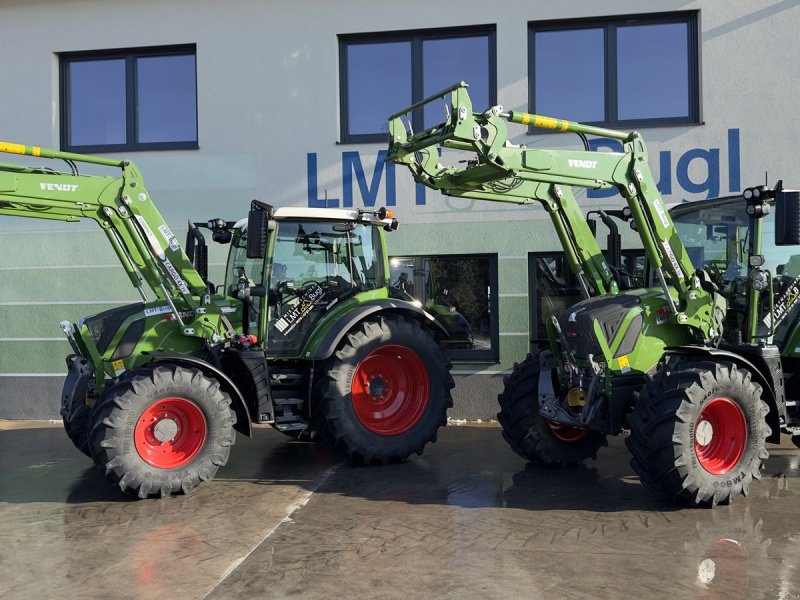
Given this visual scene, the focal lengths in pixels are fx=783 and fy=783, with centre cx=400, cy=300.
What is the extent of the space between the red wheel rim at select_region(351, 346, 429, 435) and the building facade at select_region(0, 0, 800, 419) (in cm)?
216

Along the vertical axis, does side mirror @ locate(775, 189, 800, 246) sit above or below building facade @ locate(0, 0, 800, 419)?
below

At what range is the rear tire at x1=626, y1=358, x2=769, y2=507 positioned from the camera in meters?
5.15

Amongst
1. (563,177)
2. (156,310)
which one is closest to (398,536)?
(563,177)

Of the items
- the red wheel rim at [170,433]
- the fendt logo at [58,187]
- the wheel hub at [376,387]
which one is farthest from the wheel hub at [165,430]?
the fendt logo at [58,187]

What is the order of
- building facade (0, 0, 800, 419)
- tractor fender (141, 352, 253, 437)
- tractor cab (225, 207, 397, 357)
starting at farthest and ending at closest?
building facade (0, 0, 800, 419), tractor cab (225, 207, 397, 357), tractor fender (141, 352, 253, 437)

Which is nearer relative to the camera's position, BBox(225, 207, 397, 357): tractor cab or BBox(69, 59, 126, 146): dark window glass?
BBox(225, 207, 397, 357): tractor cab

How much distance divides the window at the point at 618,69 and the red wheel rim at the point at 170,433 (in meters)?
5.66

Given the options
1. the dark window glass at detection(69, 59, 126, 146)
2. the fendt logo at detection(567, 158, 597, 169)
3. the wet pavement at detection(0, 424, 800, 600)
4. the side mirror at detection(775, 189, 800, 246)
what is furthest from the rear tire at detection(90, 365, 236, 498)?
the dark window glass at detection(69, 59, 126, 146)

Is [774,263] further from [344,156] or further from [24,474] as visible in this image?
[24,474]

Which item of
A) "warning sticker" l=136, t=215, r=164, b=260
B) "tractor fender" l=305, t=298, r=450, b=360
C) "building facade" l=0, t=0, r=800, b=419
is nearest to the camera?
"warning sticker" l=136, t=215, r=164, b=260

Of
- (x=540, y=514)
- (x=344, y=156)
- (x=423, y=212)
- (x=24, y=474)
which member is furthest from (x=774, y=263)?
(x=24, y=474)

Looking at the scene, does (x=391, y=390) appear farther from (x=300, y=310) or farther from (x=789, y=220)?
(x=789, y=220)

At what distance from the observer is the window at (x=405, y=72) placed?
951 cm

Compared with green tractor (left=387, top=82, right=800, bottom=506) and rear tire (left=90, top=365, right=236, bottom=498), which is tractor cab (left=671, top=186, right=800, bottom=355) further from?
rear tire (left=90, top=365, right=236, bottom=498)
